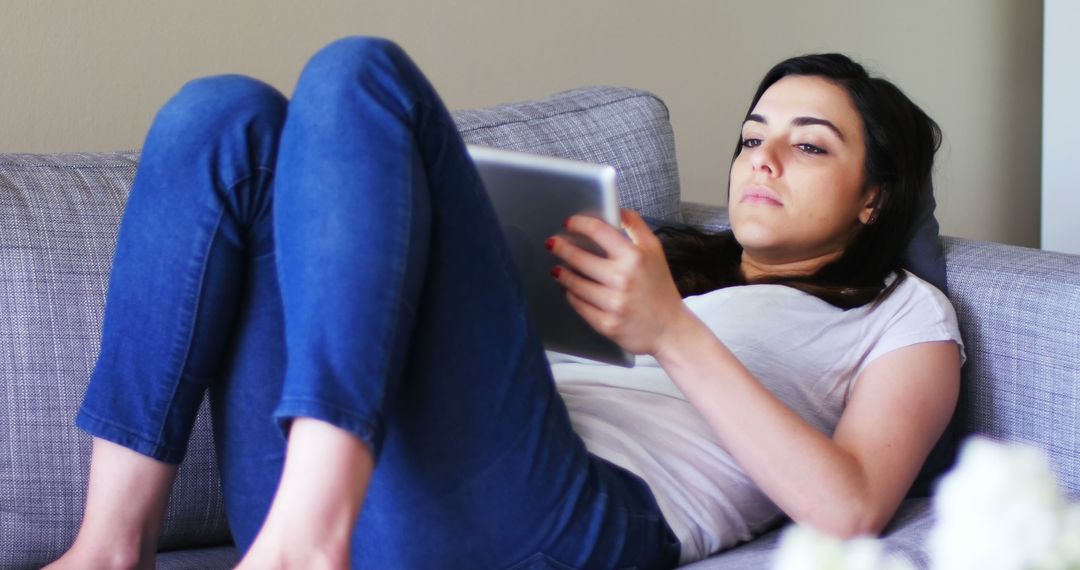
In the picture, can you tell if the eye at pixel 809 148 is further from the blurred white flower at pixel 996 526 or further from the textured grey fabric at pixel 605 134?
the blurred white flower at pixel 996 526

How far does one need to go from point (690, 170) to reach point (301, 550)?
1975mm

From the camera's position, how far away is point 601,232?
1.06 meters

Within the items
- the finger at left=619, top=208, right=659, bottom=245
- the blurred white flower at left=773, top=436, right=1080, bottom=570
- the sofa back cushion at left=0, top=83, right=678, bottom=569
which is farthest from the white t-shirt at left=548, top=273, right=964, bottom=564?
the blurred white flower at left=773, top=436, right=1080, bottom=570

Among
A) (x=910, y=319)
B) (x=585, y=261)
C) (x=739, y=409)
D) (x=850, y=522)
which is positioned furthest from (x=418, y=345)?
(x=910, y=319)

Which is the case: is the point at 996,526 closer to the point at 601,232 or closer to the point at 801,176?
the point at 601,232

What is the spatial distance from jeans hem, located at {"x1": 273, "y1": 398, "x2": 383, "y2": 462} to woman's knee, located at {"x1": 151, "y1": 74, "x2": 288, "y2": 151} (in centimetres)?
25

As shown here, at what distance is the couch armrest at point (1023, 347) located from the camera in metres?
1.37

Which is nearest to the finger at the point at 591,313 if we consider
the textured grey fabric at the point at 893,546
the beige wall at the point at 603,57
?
the textured grey fabric at the point at 893,546

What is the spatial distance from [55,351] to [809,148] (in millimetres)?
908

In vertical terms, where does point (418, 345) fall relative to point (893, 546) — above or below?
above

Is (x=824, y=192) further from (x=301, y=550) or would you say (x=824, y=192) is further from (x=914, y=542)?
(x=301, y=550)

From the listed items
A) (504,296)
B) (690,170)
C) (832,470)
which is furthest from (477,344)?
(690,170)

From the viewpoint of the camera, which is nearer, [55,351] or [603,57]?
[55,351]

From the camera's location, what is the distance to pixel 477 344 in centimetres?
98
